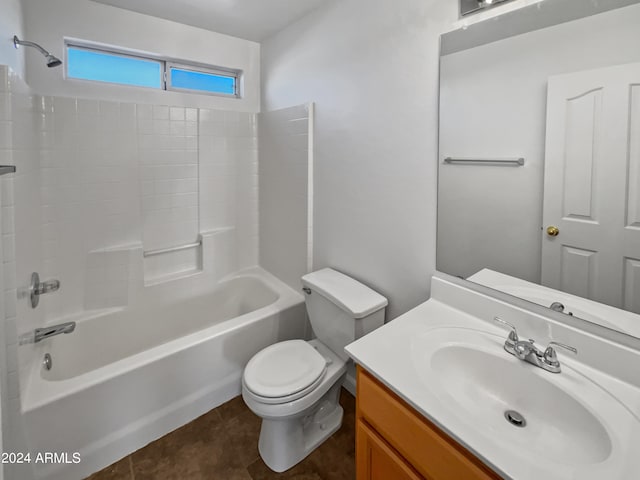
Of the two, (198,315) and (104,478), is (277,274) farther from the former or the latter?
(104,478)

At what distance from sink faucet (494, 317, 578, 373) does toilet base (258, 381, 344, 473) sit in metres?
0.96

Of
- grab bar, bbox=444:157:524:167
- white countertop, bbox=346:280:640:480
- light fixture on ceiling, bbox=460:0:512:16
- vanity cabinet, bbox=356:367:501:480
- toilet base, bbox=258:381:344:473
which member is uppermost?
light fixture on ceiling, bbox=460:0:512:16

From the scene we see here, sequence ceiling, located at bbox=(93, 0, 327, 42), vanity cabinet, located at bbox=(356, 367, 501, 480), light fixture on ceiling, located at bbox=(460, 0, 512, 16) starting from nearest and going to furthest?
vanity cabinet, located at bbox=(356, 367, 501, 480) < light fixture on ceiling, located at bbox=(460, 0, 512, 16) < ceiling, located at bbox=(93, 0, 327, 42)

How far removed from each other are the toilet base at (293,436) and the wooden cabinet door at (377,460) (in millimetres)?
483

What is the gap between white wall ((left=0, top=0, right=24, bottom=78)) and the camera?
1360 millimetres

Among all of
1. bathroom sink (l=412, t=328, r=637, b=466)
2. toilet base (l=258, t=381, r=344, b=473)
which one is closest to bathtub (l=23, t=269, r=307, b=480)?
toilet base (l=258, t=381, r=344, b=473)

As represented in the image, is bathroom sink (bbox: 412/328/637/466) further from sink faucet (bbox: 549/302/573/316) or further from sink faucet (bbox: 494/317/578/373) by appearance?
sink faucet (bbox: 549/302/573/316)

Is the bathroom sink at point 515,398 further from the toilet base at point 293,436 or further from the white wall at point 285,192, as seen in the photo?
the white wall at point 285,192

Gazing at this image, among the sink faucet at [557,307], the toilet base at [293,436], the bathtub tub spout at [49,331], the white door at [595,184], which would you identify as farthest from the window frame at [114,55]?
the sink faucet at [557,307]

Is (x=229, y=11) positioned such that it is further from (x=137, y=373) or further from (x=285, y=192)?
(x=137, y=373)

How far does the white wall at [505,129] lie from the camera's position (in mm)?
965

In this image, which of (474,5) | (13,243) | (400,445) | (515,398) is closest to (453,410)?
(400,445)

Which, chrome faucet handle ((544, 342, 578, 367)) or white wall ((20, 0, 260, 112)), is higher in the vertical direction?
white wall ((20, 0, 260, 112))

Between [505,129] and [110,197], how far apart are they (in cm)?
228
